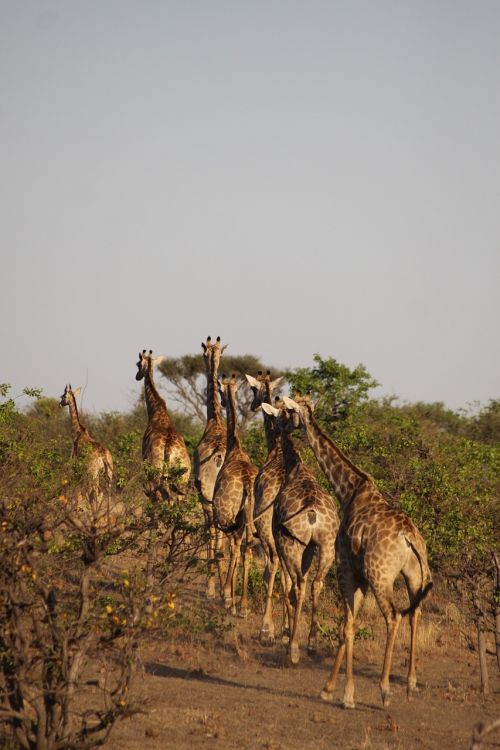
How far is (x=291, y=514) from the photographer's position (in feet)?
42.1

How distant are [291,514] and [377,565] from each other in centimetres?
259

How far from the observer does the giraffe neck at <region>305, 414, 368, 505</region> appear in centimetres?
1164

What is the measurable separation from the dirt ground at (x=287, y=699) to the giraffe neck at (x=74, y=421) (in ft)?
20.8

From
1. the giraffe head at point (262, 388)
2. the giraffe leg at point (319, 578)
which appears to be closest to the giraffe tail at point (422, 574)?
the giraffe leg at point (319, 578)

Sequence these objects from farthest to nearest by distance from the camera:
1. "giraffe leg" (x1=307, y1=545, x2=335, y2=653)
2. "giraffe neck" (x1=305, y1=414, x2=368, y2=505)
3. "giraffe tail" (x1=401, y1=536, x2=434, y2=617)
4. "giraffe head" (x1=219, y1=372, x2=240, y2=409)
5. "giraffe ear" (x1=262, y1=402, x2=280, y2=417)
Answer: "giraffe head" (x1=219, y1=372, x2=240, y2=409) < "giraffe ear" (x1=262, y1=402, x2=280, y2=417) < "giraffe leg" (x1=307, y1=545, x2=335, y2=653) < "giraffe neck" (x1=305, y1=414, x2=368, y2=505) < "giraffe tail" (x1=401, y1=536, x2=434, y2=617)

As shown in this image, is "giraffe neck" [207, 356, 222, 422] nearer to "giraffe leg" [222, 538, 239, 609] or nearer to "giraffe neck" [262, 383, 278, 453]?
"giraffe neck" [262, 383, 278, 453]

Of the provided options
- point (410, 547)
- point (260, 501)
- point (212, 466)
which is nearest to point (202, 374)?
point (212, 466)

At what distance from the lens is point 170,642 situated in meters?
13.3

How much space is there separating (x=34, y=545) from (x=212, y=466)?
9.88 metres

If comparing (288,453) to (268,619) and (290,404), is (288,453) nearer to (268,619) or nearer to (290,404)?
(290,404)

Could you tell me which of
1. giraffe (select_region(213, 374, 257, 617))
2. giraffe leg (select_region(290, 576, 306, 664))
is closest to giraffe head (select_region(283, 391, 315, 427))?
giraffe leg (select_region(290, 576, 306, 664))

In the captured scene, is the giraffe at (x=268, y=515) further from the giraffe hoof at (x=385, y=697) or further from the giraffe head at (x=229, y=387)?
the giraffe hoof at (x=385, y=697)

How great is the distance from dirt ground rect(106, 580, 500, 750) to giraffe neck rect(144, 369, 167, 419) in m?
5.30

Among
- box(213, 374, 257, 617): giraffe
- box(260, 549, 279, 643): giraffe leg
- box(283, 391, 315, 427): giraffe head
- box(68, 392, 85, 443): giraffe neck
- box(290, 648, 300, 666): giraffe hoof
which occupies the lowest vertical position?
box(290, 648, 300, 666): giraffe hoof
